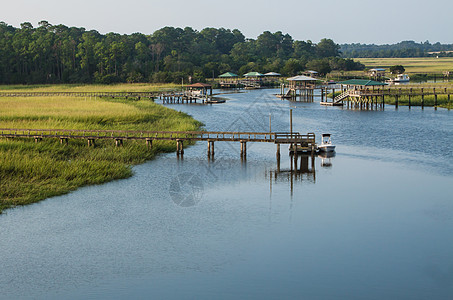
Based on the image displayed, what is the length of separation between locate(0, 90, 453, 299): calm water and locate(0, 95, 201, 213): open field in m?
1.60

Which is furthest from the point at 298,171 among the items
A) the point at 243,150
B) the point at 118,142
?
the point at 118,142

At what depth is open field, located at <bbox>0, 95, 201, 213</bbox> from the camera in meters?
38.5

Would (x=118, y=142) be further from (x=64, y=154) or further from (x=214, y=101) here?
(x=214, y=101)

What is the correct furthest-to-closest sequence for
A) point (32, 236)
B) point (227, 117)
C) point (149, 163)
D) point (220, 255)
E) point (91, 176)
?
point (227, 117) < point (149, 163) < point (91, 176) < point (32, 236) < point (220, 255)

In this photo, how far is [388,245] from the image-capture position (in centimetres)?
2916

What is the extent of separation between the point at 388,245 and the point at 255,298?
9403mm

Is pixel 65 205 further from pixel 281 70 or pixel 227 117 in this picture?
pixel 281 70

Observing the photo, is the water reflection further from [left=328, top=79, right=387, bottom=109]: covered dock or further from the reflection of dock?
[left=328, top=79, right=387, bottom=109]: covered dock

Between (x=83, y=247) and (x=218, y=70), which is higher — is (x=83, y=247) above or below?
below

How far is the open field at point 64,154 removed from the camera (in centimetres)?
3853

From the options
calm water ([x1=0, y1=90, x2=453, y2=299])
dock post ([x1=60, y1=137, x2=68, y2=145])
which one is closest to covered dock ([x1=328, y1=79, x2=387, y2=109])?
calm water ([x1=0, y1=90, x2=453, y2=299])

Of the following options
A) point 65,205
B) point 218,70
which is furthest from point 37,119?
point 218,70

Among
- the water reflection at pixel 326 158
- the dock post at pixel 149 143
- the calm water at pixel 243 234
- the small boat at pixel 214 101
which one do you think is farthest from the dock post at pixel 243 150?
the small boat at pixel 214 101

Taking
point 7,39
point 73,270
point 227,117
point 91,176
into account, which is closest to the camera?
point 73,270
